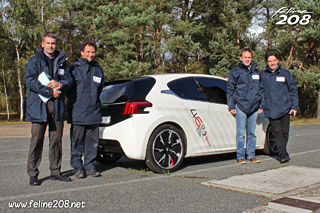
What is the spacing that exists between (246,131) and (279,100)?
0.83m

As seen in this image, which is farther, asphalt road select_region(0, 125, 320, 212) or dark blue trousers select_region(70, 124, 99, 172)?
dark blue trousers select_region(70, 124, 99, 172)

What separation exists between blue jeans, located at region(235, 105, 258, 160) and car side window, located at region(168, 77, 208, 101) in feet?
2.52

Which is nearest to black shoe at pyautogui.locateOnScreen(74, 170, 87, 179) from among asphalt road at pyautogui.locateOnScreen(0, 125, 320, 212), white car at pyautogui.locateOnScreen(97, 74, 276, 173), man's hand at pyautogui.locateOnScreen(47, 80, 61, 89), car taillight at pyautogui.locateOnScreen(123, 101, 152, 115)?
asphalt road at pyautogui.locateOnScreen(0, 125, 320, 212)

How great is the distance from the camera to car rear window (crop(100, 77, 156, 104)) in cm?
539

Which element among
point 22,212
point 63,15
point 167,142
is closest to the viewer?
point 22,212

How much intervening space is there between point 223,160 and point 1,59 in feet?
118

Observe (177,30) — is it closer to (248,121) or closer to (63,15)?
(63,15)

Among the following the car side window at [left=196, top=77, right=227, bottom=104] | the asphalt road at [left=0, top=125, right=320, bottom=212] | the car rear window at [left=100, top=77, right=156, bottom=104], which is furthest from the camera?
the car side window at [left=196, top=77, right=227, bottom=104]

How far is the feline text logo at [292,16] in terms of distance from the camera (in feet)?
86.8

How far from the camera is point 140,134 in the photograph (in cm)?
518

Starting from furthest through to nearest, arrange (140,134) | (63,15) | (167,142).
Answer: (63,15), (167,142), (140,134)

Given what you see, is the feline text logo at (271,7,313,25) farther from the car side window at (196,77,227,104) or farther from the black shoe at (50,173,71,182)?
the black shoe at (50,173,71,182)

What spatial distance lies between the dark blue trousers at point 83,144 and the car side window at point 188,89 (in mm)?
1449

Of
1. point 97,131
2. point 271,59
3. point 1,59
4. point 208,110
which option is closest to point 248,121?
point 208,110
